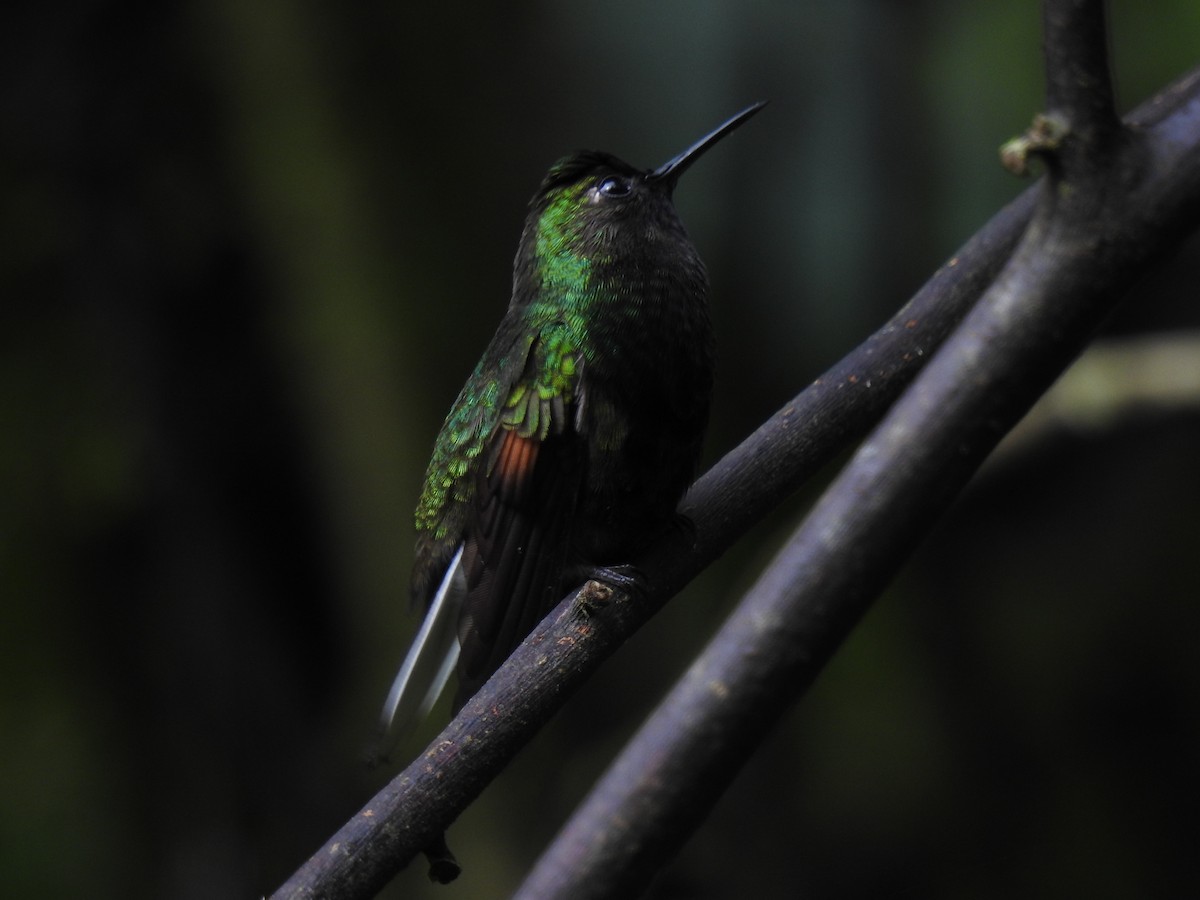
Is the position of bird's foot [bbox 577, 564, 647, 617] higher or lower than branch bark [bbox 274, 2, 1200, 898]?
lower

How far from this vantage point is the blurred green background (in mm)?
3344

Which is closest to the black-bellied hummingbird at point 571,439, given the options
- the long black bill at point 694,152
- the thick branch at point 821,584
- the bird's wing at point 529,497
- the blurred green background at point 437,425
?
the bird's wing at point 529,497

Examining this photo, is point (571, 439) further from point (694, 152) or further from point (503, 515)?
point (694, 152)

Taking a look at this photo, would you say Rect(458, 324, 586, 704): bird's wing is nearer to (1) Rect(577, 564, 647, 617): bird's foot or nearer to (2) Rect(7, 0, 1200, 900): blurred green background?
(1) Rect(577, 564, 647, 617): bird's foot

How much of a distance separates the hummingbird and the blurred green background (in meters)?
1.62

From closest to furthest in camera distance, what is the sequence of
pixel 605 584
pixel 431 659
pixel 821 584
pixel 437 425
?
pixel 821 584 → pixel 605 584 → pixel 431 659 → pixel 437 425

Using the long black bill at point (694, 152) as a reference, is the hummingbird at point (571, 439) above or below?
below

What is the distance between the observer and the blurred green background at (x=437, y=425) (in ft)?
11.0

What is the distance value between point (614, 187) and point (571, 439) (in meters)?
0.46

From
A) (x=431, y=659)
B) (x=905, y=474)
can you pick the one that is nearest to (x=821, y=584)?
Answer: (x=905, y=474)

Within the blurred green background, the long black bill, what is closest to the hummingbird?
the long black bill

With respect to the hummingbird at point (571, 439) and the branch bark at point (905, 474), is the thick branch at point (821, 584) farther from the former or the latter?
the hummingbird at point (571, 439)

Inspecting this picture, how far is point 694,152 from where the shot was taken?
184 cm

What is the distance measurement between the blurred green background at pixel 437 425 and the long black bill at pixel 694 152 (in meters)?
1.41
